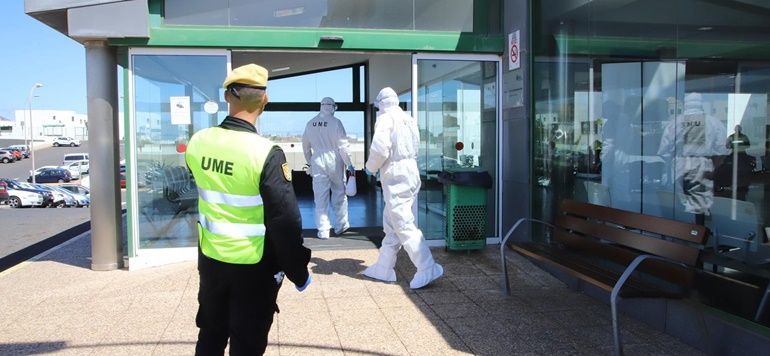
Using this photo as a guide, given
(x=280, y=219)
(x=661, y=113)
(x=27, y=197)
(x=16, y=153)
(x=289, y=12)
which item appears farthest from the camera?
(x=16, y=153)

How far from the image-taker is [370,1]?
700cm

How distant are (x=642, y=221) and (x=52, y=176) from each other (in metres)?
54.0

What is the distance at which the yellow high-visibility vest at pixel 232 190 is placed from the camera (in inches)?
99.9

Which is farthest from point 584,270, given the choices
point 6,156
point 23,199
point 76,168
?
point 6,156

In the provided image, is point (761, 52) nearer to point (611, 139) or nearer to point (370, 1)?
point (611, 139)

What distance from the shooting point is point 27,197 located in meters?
28.5

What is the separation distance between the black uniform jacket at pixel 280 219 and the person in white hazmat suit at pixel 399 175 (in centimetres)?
269

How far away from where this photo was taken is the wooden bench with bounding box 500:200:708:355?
3.53 meters

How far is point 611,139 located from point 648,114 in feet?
1.60

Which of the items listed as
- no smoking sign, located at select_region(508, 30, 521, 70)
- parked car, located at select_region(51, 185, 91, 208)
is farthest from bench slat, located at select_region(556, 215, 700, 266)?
parked car, located at select_region(51, 185, 91, 208)

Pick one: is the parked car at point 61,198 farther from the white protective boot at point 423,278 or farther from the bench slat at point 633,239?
the bench slat at point 633,239

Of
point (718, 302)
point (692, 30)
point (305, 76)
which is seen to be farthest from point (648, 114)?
point (305, 76)

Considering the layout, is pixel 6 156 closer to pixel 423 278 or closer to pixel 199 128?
pixel 199 128

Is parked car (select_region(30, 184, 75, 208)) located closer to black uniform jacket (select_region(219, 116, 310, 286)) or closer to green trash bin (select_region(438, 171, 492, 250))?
green trash bin (select_region(438, 171, 492, 250))
